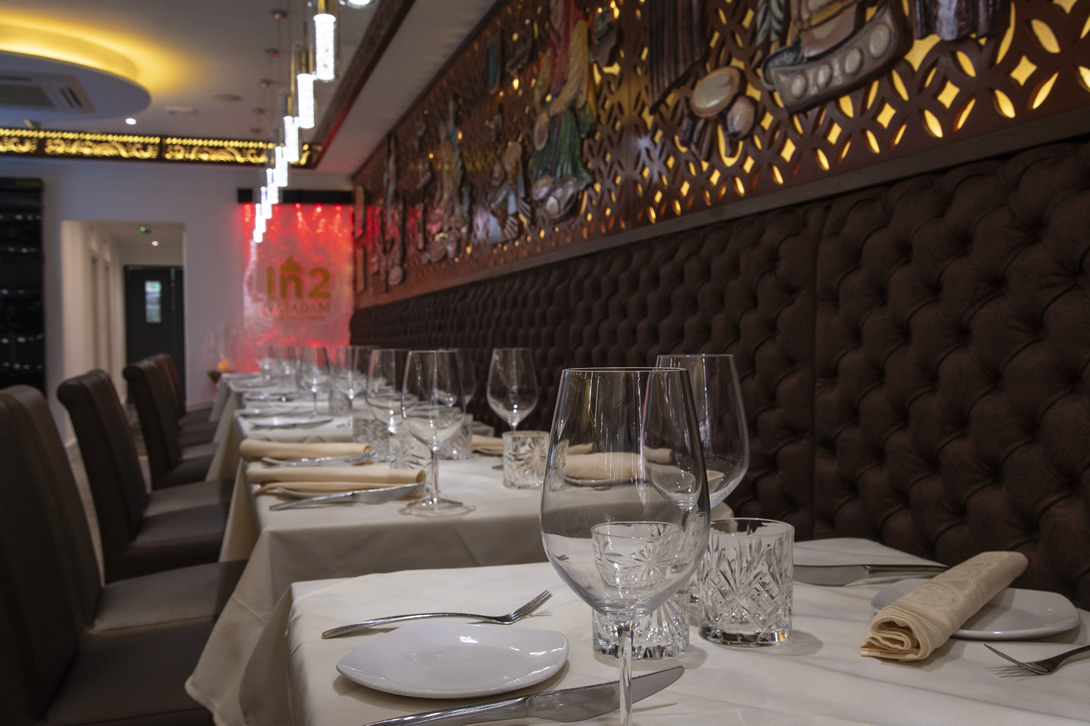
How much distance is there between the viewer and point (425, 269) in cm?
632

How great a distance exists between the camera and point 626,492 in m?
0.50

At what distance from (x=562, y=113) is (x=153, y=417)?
2104 mm

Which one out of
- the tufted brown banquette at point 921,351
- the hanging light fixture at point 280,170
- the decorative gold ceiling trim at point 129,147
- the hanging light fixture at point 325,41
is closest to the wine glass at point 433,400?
the tufted brown banquette at point 921,351

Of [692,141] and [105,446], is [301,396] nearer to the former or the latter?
[105,446]

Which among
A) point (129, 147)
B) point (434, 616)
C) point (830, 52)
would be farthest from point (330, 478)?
point (129, 147)

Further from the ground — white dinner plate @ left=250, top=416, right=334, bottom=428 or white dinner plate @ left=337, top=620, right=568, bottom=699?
white dinner plate @ left=337, top=620, right=568, bottom=699

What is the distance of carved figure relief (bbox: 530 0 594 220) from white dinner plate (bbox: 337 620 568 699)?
268 cm

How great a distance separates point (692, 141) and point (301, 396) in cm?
223

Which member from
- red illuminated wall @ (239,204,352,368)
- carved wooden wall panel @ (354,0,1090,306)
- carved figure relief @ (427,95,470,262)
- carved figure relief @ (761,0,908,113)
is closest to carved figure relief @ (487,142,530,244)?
carved wooden wall panel @ (354,0,1090,306)

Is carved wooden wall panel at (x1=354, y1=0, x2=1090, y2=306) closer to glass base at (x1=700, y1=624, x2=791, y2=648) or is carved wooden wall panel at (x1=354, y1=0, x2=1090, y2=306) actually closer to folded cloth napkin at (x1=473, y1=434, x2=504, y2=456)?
folded cloth napkin at (x1=473, y1=434, x2=504, y2=456)

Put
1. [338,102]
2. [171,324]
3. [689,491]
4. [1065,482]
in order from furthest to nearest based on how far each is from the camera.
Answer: [171,324], [338,102], [1065,482], [689,491]

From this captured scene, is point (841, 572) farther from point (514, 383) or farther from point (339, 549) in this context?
point (514, 383)

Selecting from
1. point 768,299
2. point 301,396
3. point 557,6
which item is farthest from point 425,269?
point 768,299

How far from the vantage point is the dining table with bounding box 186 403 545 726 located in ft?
3.49
